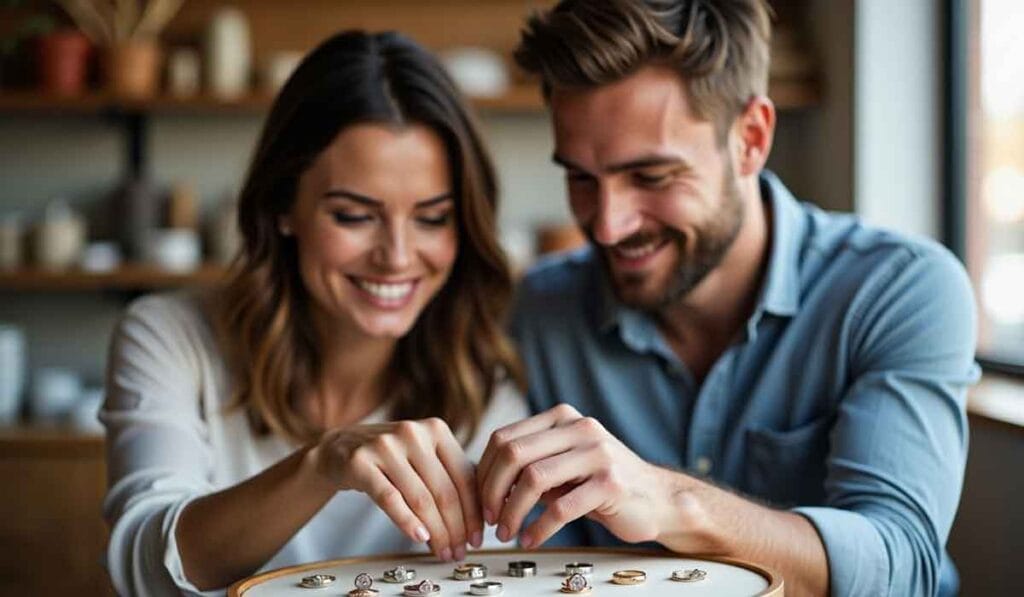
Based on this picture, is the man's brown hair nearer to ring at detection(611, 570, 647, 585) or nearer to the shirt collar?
the shirt collar

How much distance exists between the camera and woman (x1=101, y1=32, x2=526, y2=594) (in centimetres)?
198

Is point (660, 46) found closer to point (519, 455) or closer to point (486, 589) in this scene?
point (519, 455)

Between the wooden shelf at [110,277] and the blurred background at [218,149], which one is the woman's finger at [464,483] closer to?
the blurred background at [218,149]

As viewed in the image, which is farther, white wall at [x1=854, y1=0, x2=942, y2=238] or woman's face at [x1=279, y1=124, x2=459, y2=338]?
white wall at [x1=854, y1=0, x2=942, y2=238]

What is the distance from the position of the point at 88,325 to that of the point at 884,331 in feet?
9.95

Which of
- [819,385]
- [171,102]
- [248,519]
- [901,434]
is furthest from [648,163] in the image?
[171,102]

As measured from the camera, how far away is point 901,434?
5.67 feet

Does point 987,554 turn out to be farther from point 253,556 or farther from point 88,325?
point 88,325

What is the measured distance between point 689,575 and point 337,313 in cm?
81

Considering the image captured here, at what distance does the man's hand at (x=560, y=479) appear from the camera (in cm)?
139

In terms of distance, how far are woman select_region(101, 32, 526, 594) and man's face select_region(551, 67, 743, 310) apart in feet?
0.63

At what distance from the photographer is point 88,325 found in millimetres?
4328

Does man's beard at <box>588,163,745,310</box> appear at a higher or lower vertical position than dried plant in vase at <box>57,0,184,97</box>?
lower

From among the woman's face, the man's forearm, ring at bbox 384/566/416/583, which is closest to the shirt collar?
the woman's face
